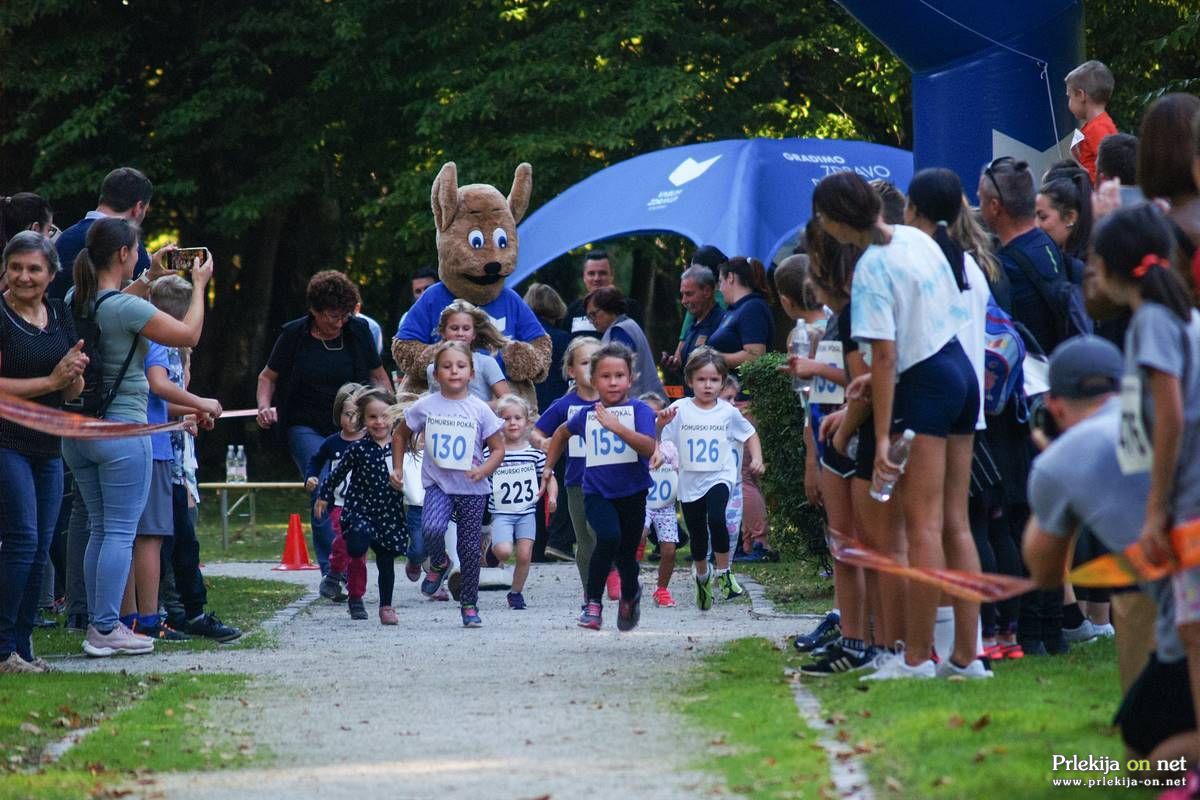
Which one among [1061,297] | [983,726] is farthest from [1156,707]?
[1061,297]

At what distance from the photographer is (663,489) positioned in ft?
40.5

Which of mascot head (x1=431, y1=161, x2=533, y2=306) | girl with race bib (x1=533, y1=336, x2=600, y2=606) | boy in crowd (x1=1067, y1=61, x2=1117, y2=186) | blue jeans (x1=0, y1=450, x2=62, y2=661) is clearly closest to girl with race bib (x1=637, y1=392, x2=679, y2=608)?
girl with race bib (x1=533, y1=336, x2=600, y2=606)

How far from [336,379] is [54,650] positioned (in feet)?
10.7

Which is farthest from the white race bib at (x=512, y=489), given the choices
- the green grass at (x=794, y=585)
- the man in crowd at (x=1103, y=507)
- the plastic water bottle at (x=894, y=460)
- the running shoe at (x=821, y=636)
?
the man in crowd at (x=1103, y=507)

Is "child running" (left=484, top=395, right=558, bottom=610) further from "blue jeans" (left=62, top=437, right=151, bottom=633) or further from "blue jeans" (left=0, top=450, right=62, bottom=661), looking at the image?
"blue jeans" (left=0, top=450, right=62, bottom=661)

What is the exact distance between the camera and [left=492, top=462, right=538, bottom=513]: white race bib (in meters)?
12.4

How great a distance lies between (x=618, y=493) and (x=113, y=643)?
2.76 meters

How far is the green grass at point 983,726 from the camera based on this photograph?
562 centimetres

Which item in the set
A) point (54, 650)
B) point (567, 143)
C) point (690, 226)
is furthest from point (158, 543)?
point (567, 143)

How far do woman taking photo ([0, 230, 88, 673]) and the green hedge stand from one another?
458cm

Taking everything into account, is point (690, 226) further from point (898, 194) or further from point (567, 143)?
point (898, 194)

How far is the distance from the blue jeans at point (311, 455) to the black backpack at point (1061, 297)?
5496mm

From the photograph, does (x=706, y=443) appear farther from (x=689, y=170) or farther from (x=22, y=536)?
(x=689, y=170)

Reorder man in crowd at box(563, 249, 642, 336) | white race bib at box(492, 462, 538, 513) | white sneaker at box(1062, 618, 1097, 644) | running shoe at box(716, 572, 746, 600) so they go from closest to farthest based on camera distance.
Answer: white sneaker at box(1062, 618, 1097, 644) → running shoe at box(716, 572, 746, 600) → white race bib at box(492, 462, 538, 513) → man in crowd at box(563, 249, 642, 336)
